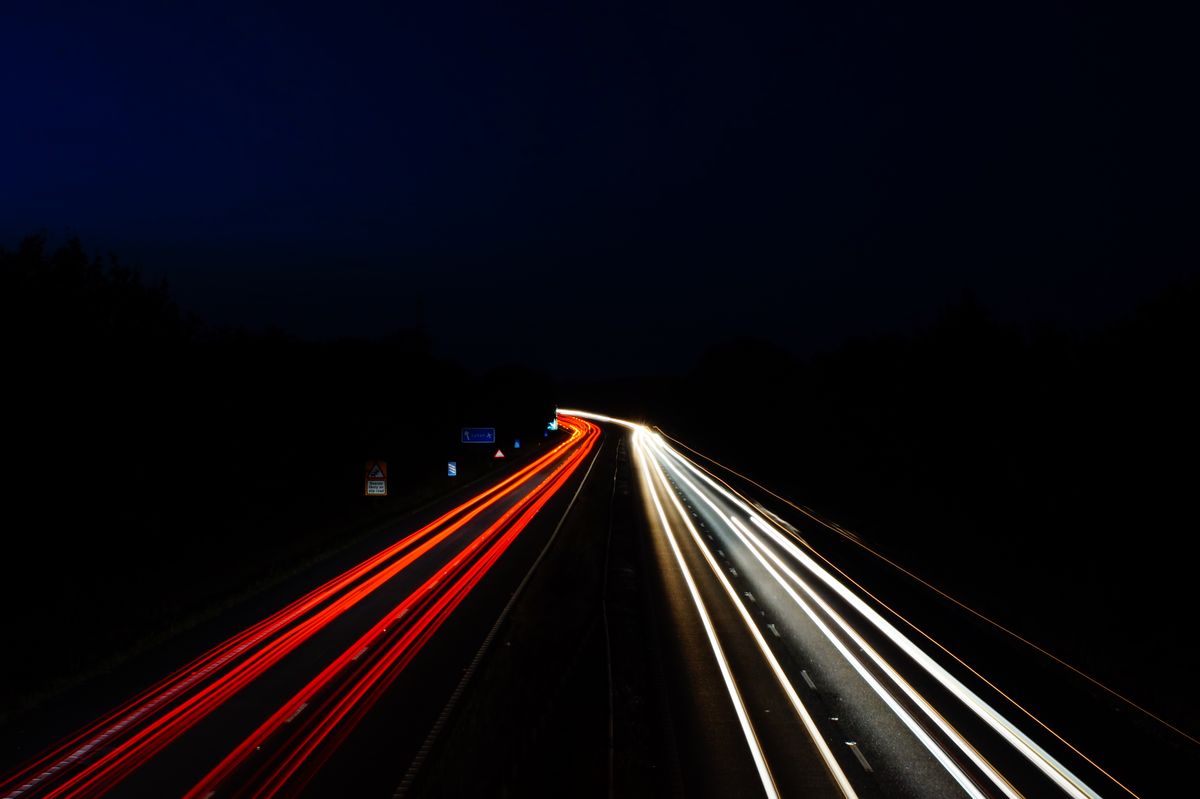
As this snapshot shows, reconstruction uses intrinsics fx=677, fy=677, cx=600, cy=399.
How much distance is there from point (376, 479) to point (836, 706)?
18.9 metres

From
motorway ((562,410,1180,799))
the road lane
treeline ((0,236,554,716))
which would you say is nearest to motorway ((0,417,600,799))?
treeline ((0,236,554,716))

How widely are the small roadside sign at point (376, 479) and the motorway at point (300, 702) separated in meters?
6.84

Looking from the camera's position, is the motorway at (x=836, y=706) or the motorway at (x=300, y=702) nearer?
the motorway at (x=300, y=702)

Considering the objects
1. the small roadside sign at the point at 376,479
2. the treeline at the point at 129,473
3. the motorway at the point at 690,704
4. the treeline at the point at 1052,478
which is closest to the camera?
the motorway at the point at 690,704

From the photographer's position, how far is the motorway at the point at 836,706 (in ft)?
25.8

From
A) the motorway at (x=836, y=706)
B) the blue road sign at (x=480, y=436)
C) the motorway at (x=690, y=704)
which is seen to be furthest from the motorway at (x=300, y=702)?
the blue road sign at (x=480, y=436)

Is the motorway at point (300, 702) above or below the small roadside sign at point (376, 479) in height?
below

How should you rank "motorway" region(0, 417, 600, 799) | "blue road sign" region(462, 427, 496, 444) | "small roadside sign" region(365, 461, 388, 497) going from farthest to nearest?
1. "blue road sign" region(462, 427, 496, 444)
2. "small roadside sign" region(365, 461, 388, 497)
3. "motorway" region(0, 417, 600, 799)

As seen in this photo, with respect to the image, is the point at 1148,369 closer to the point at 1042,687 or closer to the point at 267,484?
the point at 1042,687

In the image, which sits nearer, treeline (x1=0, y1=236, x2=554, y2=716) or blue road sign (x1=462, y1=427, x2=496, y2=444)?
treeline (x1=0, y1=236, x2=554, y2=716)

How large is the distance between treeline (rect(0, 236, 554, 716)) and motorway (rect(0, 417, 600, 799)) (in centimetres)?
214

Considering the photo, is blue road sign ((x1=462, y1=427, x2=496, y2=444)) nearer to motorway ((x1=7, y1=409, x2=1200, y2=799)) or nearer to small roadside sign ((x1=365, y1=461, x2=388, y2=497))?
small roadside sign ((x1=365, y1=461, x2=388, y2=497))

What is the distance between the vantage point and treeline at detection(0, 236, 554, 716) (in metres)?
16.5

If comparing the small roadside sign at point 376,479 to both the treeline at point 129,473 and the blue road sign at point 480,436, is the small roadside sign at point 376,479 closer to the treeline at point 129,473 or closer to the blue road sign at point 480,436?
the treeline at point 129,473
